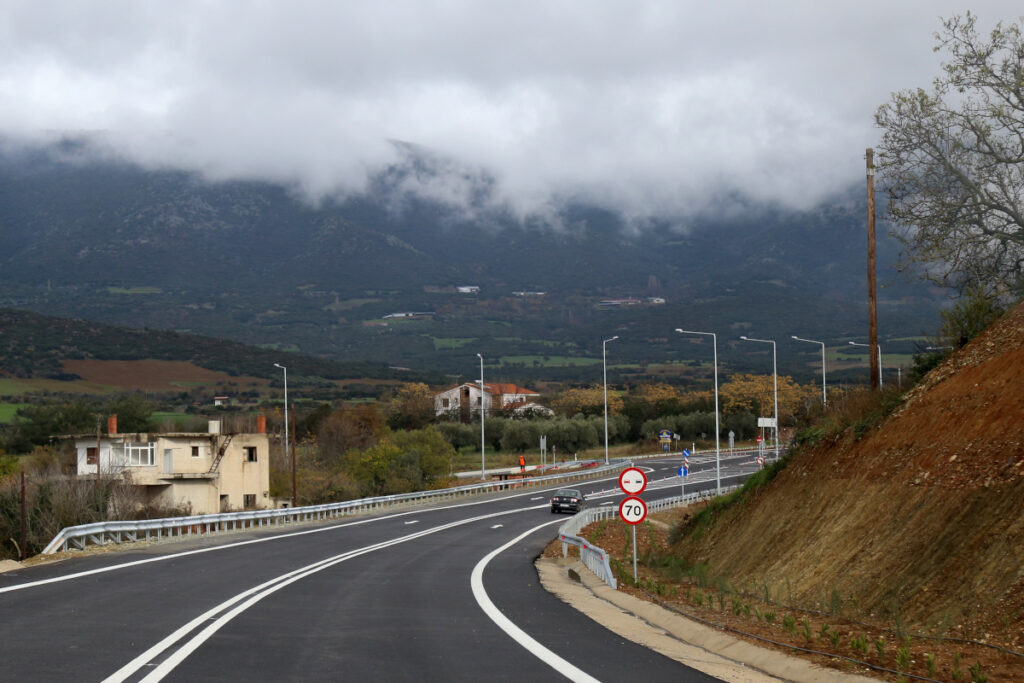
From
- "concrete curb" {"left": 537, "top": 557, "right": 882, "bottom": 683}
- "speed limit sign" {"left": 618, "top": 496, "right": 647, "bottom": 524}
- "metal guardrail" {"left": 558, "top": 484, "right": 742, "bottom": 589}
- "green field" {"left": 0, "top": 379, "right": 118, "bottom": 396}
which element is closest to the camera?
"concrete curb" {"left": 537, "top": 557, "right": 882, "bottom": 683}

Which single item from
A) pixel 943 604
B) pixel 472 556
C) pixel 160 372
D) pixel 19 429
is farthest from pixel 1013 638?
pixel 160 372

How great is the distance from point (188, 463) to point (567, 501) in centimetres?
2564

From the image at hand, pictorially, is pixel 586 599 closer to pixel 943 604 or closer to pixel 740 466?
pixel 943 604

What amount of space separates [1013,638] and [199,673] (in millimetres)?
9095

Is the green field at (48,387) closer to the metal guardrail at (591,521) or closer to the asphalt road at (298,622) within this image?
the metal guardrail at (591,521)

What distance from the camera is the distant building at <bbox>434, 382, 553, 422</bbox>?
443 ft

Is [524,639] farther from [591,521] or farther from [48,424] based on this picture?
[48,424]

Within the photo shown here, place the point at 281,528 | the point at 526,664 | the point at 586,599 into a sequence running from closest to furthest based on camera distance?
the point at 526,664
the point at 586,599
the point at 281,528

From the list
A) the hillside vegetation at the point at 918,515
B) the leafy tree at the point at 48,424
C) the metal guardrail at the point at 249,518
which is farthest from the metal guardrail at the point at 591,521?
the leafy tree at the point at 48,424

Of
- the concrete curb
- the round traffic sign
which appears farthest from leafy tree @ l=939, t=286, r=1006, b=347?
the concrete curb

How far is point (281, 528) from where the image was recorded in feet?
150

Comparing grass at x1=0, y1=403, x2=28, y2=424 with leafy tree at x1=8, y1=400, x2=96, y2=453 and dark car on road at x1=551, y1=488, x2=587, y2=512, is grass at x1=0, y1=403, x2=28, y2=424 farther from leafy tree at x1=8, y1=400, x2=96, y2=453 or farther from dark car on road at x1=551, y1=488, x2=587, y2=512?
dark car on road at x1=551, y1=488, x2=587, y2=512

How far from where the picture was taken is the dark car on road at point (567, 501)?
188 feet

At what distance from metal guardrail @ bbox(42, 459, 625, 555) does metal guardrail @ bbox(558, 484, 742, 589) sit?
12086 millimetres
